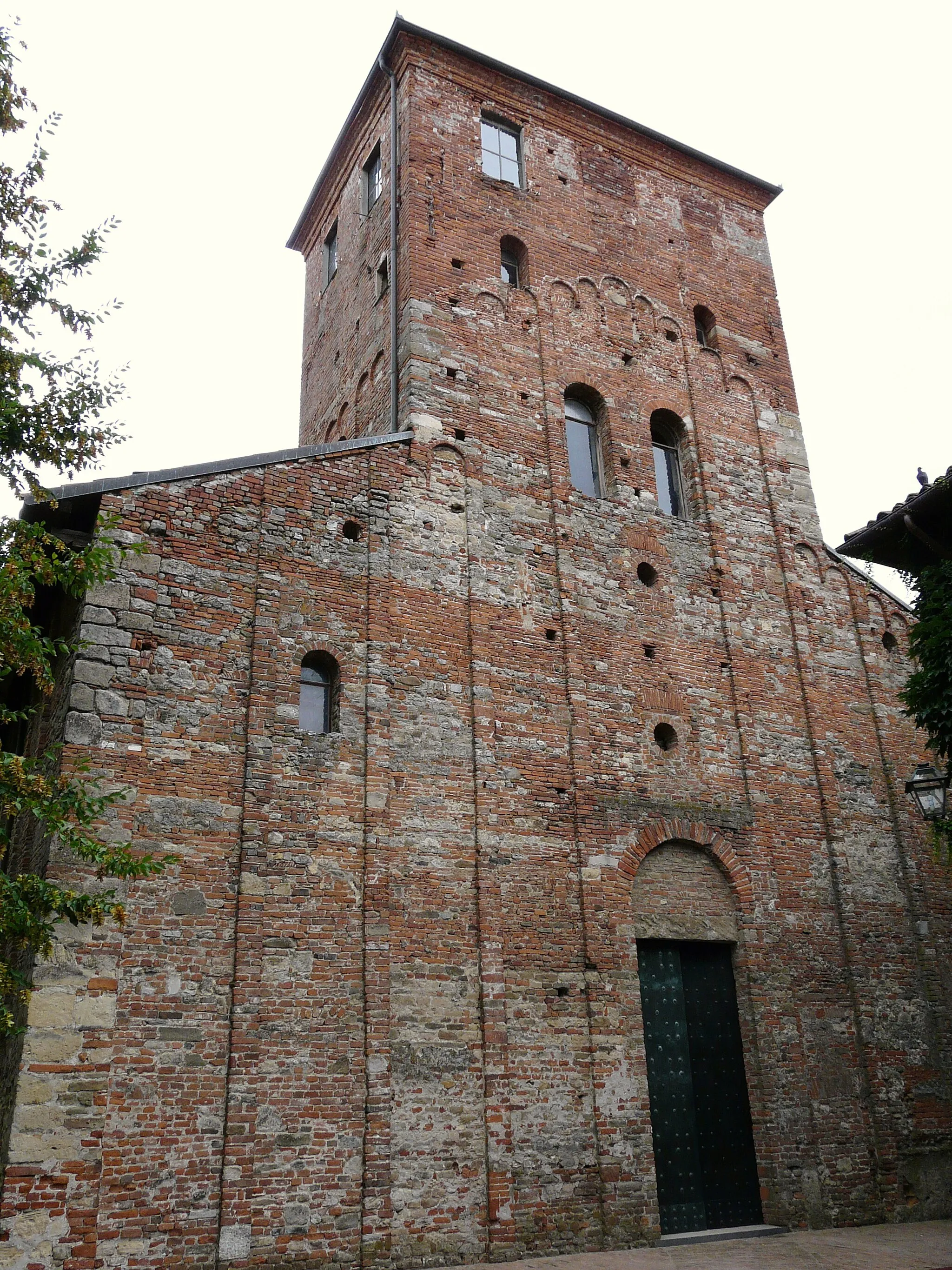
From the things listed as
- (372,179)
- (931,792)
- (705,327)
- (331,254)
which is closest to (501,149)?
(372,179)

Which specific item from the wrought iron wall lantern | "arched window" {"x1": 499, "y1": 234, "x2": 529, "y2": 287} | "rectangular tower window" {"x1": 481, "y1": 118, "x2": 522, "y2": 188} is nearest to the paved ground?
the wrought iron wall lantern

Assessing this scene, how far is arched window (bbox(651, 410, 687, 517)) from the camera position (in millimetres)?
14391

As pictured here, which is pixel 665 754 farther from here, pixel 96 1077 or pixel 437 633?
pixel 96 1077

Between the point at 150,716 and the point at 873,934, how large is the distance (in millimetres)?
8913

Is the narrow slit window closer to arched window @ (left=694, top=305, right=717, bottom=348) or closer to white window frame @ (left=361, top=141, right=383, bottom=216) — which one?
white window frame @ (left=361, top=141, right=383, bottom=216)

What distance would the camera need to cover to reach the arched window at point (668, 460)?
14391mm

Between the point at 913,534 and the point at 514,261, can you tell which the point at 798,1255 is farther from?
the point at 514,261

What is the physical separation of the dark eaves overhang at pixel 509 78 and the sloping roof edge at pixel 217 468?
6172 mm

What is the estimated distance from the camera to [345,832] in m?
9.84

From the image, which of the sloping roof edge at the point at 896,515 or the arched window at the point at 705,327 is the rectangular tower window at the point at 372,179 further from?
the sloping roof edge at the point at 896,515

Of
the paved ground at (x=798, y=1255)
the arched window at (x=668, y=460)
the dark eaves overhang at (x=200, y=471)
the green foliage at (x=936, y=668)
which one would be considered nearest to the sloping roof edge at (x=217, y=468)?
the dark eaves overhang at (x=200, y=471)

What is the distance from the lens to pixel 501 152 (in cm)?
1493

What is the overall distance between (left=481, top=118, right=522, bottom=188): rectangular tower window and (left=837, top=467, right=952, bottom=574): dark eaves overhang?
6998 millimetres

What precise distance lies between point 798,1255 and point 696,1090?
1809mm
